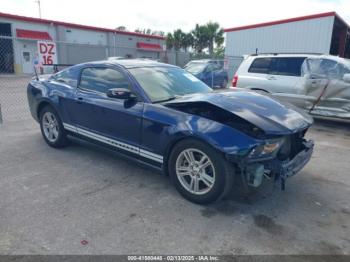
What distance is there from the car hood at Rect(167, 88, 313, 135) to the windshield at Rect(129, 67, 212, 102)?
14.4 inches

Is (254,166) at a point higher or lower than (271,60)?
lower

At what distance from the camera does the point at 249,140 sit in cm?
290

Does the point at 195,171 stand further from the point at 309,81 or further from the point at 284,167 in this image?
the point at 309,81

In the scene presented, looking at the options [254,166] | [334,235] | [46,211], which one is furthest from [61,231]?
[334,235]

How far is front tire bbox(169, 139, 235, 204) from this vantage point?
299 cm

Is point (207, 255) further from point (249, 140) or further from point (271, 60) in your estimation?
point (271, 60)

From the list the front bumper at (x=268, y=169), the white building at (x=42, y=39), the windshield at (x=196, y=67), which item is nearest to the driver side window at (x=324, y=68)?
the front bumper at (x=268, y=169)

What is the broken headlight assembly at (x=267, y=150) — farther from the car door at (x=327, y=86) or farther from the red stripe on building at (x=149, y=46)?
the red stripe on building at (x=149, y=46)

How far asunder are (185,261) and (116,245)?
0.64 m

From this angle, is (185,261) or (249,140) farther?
(249,140)

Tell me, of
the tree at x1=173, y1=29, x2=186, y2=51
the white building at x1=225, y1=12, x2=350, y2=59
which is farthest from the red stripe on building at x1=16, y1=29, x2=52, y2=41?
the tree at x1=173, y1=29, x2=186, y2=51

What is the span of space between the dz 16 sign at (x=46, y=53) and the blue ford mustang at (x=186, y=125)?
3.17 meters

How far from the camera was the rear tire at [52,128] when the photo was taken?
495cm

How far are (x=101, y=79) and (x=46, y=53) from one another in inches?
157
